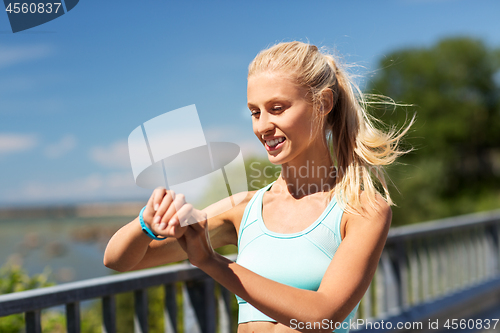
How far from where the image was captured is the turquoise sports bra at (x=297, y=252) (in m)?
1.19

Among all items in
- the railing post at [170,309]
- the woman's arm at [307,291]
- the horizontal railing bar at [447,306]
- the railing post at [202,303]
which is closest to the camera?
the woman's arm at [307,291]

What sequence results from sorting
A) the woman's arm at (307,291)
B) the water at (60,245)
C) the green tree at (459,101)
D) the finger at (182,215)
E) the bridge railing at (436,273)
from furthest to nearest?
the green tree at (459,101), the bridge railing at (436,273), the water at (60,245), the woman's arm at (307,291), the finger at (182,215)

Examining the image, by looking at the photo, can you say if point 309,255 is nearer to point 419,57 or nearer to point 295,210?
point 295,210

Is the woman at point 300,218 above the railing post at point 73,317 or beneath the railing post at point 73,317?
above

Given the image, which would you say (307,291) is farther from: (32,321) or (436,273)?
(436,273)

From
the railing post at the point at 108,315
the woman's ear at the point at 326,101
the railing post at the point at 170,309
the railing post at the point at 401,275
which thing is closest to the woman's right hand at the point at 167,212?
the woman's ear at the point at 326,101

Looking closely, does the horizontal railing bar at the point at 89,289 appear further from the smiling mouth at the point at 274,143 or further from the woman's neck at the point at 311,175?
the smiling mouth at the point at 274,143

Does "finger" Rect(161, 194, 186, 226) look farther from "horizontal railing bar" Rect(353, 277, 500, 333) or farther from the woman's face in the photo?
"horizontal railing bar" Rect(353, 277, 500, 333)

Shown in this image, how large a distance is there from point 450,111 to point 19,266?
124 ft

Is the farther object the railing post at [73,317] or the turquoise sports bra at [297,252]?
the railing post at [73,317]

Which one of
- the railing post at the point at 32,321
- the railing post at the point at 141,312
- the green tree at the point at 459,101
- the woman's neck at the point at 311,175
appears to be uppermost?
the woman's neck at the point at 311,175

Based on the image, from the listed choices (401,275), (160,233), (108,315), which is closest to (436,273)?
(401,275)

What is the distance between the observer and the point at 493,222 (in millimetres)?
5383

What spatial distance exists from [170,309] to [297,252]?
3.69 feet
